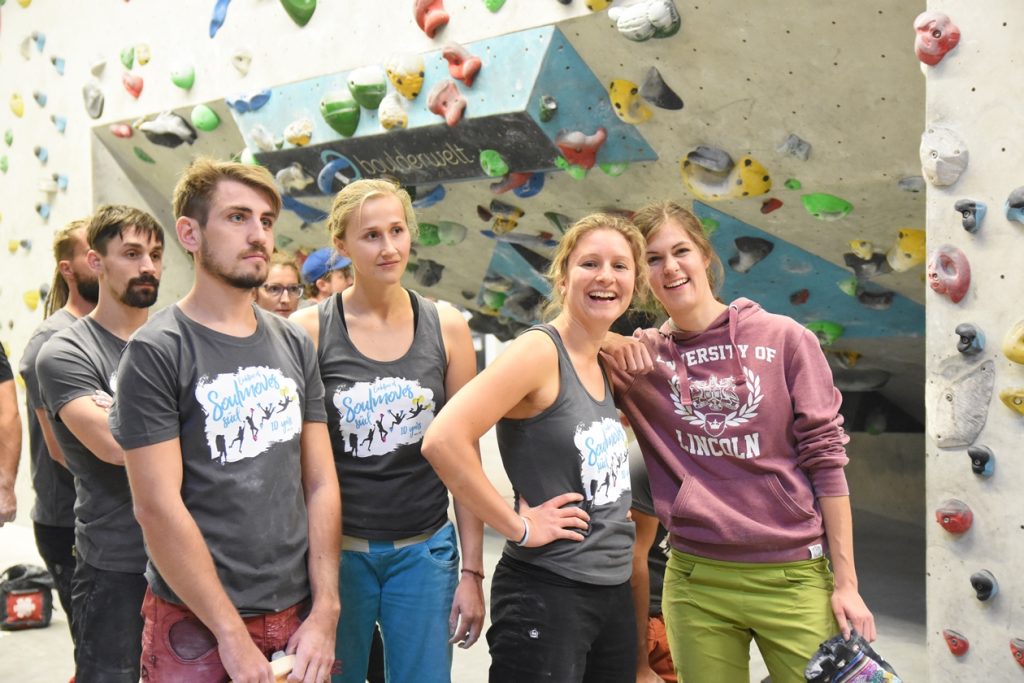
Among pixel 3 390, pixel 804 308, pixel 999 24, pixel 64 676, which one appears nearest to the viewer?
pixel 999 24

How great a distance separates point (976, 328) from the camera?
8.41ft

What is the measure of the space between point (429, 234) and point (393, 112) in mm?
1093

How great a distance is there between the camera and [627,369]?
2.05 metres

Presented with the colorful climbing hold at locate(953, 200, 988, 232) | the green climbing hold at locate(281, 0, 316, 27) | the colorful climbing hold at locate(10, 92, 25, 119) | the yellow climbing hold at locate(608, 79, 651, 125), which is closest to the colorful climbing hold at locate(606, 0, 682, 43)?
the yellow climbing hold at locate(608, 79, 651, 125)

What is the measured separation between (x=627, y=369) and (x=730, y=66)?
64.0 inches

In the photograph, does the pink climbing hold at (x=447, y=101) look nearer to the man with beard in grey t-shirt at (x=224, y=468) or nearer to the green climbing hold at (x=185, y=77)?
the green climbing hold at (x=185, y=77)

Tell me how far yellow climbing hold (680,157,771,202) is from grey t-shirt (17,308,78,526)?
218 centimetres

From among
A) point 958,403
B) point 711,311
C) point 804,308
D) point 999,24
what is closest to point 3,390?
point 711,311

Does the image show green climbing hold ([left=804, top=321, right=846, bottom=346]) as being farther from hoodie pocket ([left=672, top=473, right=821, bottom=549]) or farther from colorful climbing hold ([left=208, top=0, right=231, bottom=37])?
colorful climbing hold ([left=208, top=0, right=231, bottom=37])

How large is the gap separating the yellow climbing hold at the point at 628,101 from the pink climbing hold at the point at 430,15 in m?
0.74

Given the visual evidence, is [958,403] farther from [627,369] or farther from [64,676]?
[64,676]

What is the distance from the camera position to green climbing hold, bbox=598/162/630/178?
3.97 m

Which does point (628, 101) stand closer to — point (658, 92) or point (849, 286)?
point (658, 92)

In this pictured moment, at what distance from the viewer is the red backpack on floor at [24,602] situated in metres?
4.23
